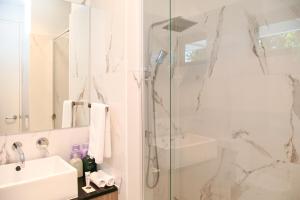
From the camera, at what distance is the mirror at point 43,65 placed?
1.46 metres

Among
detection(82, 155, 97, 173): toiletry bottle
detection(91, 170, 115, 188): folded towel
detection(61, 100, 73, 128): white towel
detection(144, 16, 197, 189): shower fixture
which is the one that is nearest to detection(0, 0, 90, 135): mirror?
detection(61, 100, 73, 128): white towel

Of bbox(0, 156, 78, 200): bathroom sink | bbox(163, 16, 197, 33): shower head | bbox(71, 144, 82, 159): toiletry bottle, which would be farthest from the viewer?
bbox(71, 144, 82, 159): toiletry bottle

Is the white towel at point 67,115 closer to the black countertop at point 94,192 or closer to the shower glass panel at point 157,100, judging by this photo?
the black countertop at point 94,192

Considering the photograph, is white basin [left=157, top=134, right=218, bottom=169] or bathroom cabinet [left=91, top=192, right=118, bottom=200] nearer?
bathroom cabinet [left=91, top=192, right=118, bottom=200]

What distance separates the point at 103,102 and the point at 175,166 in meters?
0.67

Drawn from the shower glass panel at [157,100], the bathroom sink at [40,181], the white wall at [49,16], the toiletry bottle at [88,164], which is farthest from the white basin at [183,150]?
the white wall at [49,16]

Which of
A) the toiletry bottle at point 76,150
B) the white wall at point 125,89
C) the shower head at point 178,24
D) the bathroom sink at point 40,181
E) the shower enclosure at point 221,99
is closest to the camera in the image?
the bathroom sink at point 40,181

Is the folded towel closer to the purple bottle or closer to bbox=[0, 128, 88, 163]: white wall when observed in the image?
the purple bottle

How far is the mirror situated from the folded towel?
0.41 metres

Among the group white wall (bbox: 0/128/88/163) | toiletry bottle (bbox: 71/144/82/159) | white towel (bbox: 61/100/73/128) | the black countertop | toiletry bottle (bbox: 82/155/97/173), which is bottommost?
the black countertop

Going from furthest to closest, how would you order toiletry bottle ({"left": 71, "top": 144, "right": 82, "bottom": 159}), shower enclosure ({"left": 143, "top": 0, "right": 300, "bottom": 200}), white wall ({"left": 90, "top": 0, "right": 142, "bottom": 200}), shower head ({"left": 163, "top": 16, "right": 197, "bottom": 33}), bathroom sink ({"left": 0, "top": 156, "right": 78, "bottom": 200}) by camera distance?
toiletry bottle ({"left": 71, "top": 144, "right": 82, "bottom": 159}) → shower head ({"left": 163, "top": 16, "right": 197, "bottom": 33}) → white wall ({"left": 90, "top": 0, "right": 142, "bottom": 200}) → shower enclosure ({"left": 143, "top": 0, "right": 300, "bottom": 200}) → bathroom sink ({"left": 0, "top": 156, "right": 78, "bottom": 200})

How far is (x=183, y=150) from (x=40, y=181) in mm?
900

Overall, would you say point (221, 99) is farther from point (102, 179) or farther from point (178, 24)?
point (102, 179)

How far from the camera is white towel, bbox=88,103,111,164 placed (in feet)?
4.90
